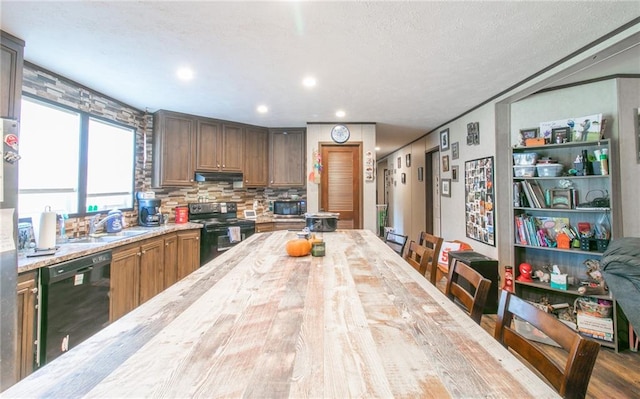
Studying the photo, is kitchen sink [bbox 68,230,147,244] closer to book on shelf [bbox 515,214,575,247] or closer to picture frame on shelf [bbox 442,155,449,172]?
book on shelf [bbox 515,214,575,247]

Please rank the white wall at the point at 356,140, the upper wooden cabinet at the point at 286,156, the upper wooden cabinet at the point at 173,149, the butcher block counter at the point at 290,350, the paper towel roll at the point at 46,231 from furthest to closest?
the upper wooden cabinet at the point at 286,156 → the white wall at the point at 356,140 → the upper wooden cabinet at the point at 173,149 → the paper towel roll at the point at 46,231 → the butcher block counter at the point at 290,350

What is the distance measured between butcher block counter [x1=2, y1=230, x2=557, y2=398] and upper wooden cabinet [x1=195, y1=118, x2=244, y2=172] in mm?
3142

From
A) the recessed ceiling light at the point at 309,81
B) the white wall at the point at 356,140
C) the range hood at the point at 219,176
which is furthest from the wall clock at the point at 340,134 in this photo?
the range hood at the point at 219,176

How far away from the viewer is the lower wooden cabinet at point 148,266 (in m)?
2.39

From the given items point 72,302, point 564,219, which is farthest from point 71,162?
point 564,219

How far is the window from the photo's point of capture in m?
2.23

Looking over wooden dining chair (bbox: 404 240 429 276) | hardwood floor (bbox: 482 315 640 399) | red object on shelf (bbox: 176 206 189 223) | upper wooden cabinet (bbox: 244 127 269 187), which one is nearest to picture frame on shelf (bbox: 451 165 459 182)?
hardwood floor (bbox: 482 315 640 399)

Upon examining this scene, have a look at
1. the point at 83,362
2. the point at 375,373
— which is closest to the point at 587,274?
the point at 375,373

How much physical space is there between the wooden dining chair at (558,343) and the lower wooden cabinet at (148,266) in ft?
9.44

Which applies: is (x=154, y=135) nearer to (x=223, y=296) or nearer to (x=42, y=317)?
(x=42, y=317)

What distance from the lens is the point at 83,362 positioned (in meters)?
0.62

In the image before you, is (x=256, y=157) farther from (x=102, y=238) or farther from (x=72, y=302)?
(x=72, y=302)

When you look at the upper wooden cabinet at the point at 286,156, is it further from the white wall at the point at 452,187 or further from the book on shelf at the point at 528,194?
the book on shelf at the point at 528,194

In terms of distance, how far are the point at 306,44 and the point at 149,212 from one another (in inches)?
113
